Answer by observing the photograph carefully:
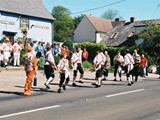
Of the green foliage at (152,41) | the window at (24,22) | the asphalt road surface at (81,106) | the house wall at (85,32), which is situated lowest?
the asphalt road surface at (81,106)

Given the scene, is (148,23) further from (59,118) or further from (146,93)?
(59,118)

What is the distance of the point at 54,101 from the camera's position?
13211 millimetres

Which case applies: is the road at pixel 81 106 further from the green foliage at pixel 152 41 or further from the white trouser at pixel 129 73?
the green foliage at pixel 152 41

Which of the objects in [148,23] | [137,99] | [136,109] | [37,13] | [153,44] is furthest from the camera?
[148,23]

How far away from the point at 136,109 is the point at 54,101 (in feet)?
10.00

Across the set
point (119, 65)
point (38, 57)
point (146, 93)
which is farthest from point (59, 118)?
point (38, 57)

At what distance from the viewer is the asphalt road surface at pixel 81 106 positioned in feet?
34.1

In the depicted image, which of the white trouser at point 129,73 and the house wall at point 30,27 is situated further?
the house wall at point 30,27

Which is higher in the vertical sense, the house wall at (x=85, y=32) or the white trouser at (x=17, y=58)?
the house wall at (x=85, y=32)

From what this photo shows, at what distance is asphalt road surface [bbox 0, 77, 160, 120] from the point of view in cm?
1039

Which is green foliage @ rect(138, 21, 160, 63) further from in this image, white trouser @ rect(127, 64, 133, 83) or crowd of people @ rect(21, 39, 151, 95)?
white trouser @ rect(127, 64, 133, 83)

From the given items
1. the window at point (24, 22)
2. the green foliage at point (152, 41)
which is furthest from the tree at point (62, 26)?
the window at point (24, 22)

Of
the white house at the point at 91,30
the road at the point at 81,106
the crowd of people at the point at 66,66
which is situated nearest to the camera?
the road at the point at 81,106

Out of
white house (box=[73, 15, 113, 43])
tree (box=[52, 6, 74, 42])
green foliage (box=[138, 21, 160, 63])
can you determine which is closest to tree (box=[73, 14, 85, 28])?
tree (box=[52, 6, 74, 42])
